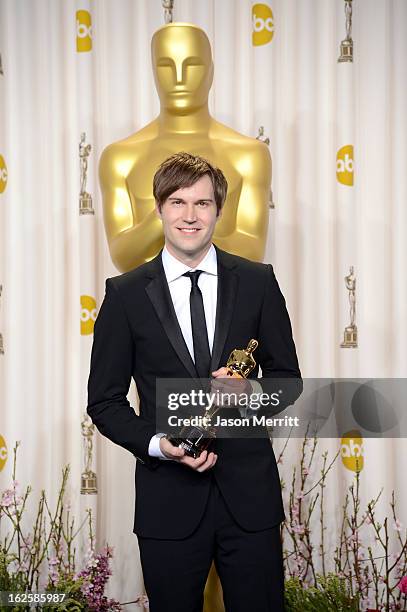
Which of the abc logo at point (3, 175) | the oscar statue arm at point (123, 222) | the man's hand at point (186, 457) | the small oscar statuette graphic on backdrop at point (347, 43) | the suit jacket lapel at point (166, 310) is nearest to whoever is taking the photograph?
the man's hand at point (186, 457)

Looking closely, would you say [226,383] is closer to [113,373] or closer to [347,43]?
[113,373]

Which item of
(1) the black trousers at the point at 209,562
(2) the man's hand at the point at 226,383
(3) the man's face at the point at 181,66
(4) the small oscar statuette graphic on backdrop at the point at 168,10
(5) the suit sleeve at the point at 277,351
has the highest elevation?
(4) the small oscar statuette graphic on backdrop at the point at 168,10

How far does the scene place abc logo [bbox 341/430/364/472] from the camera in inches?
97.9

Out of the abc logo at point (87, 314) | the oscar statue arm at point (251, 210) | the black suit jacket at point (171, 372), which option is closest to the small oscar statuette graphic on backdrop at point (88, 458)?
the abc logo at point (87, 314)

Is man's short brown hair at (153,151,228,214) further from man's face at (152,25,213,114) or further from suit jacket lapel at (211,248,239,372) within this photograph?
man's face at (152,25,213,114)

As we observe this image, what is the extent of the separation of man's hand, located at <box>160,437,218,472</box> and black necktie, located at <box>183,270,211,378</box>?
0.16 meters

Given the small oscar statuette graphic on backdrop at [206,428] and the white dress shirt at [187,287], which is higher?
the white dress shirt at [187,287]

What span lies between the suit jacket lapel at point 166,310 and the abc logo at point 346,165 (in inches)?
45.1

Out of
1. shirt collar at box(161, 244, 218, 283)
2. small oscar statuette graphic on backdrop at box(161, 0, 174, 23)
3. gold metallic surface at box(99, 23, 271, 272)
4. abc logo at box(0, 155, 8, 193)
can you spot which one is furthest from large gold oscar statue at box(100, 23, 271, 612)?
abc logo at box(0, 155, 8, 193)

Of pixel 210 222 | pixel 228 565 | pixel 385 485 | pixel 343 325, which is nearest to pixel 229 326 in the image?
pixel 210 222

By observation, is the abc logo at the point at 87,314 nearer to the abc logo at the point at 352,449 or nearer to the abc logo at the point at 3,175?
the abc logo at the point at 3,175

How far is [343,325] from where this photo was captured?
8.23ft

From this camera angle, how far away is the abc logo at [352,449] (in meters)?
2.49

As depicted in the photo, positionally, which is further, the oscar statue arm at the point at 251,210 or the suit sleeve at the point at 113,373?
the oscar statue arm at the point at 251,210
